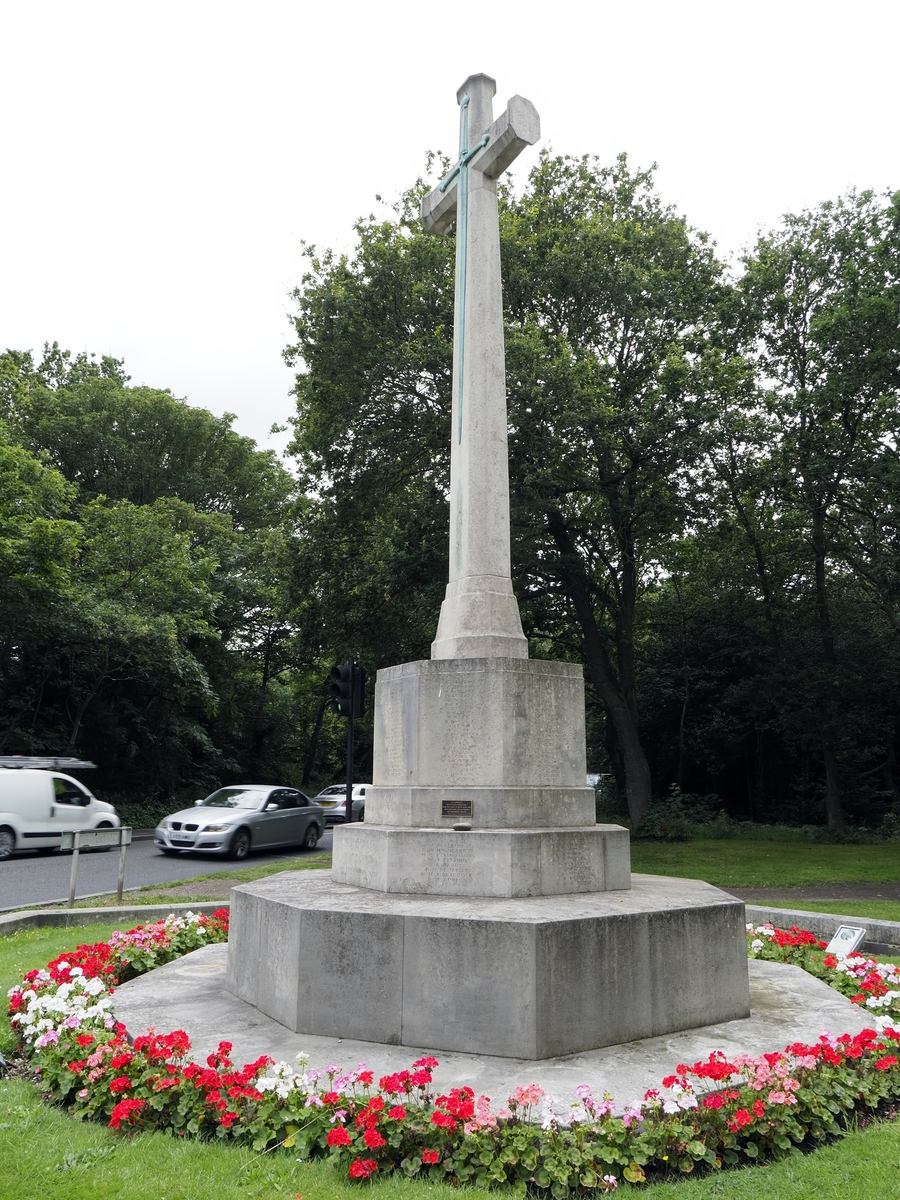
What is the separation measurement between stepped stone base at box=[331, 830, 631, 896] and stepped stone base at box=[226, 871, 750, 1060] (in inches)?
6.7

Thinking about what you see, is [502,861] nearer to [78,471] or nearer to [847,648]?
[847,648]

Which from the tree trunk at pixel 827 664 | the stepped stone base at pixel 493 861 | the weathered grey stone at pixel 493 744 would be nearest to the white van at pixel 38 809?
the weathered grey stone at pixel 493 744

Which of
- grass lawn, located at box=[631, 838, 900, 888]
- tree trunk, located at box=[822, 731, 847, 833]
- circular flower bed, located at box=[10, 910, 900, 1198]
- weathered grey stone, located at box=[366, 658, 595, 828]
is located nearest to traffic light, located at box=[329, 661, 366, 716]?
weathered grey stone, located at box=[366, 658, 595, 828]

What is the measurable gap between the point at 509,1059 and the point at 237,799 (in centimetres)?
1530

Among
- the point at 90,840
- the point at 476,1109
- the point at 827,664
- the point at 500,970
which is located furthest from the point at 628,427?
the point at 476,1109

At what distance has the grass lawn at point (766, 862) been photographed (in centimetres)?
1490

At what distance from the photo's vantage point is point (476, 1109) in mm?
3809

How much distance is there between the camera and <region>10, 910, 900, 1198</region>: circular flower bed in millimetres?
3613

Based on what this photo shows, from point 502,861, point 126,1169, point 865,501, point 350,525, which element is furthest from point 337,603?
point 126,1169

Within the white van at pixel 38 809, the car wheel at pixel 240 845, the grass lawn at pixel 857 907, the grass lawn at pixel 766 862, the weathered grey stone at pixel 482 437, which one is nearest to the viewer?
the weathered grey stone at pixel 482 437

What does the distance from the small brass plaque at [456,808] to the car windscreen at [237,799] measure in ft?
43.9

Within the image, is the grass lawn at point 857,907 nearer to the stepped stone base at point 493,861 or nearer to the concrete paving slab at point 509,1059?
the concrete paving slab at point 509,1059

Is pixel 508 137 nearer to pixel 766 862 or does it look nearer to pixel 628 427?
pixel 628 427

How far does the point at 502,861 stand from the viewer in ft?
18.6
